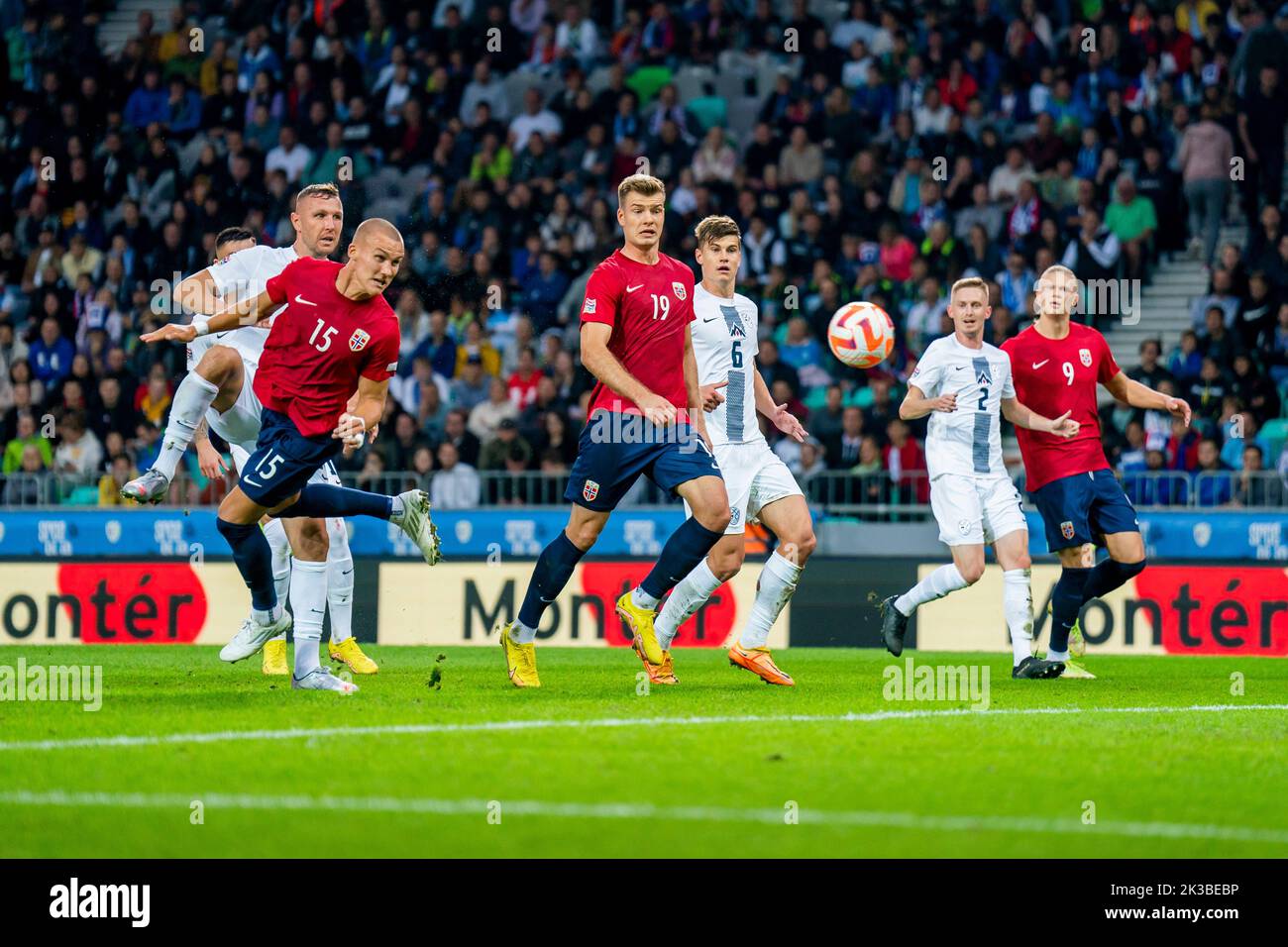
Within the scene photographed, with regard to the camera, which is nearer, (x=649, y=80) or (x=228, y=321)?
(x=228, y=321)

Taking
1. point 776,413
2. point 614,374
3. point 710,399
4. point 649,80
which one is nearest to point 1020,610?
point 776,413

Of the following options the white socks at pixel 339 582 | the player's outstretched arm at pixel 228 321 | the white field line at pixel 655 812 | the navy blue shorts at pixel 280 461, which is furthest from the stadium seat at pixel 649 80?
the white field line at pixel 655 812

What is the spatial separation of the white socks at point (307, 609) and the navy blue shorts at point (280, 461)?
0.73 meters

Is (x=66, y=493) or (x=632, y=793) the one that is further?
(x=66, y=493)

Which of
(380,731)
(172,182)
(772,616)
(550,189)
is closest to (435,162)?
(550,189)

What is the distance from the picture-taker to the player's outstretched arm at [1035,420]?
10953mm

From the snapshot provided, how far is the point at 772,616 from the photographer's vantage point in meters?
10.1

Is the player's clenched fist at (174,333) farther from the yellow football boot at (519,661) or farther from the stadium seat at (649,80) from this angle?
the stadium seat at (649,80)

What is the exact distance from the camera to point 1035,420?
11133 millimetres

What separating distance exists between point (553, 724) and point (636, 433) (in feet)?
7.05

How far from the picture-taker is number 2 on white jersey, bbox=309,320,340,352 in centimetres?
863

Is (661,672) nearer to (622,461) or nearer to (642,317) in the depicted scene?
(622,461)

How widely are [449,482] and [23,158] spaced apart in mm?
10337
